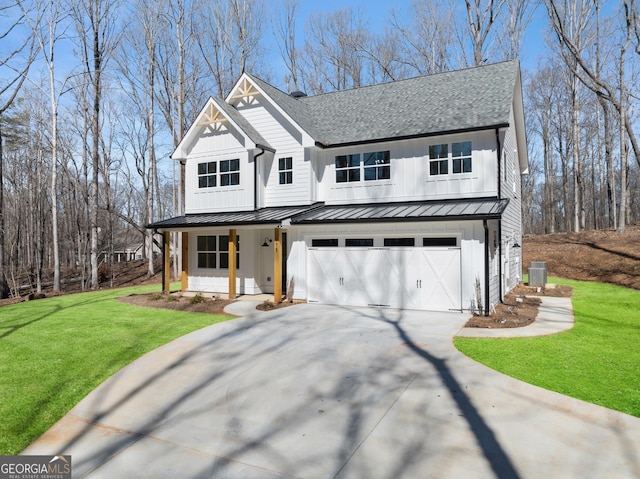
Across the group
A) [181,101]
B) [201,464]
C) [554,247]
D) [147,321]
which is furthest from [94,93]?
[554,247]

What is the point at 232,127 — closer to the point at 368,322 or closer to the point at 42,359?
the point at 368,322

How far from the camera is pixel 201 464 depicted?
426 cm

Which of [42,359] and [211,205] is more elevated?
[211,205]

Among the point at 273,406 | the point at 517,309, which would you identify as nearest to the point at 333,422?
the point at 273,406

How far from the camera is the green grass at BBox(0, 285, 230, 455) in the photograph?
546 centimetres

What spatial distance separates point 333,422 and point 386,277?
25.2 ft

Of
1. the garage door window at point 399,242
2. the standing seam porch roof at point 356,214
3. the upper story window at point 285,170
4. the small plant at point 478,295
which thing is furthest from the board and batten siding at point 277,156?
the small plant at point 478,295

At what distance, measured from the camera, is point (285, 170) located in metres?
15.4

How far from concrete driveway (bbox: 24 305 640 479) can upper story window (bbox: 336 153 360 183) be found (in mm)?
8140

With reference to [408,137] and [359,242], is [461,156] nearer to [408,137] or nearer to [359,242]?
[408,137]

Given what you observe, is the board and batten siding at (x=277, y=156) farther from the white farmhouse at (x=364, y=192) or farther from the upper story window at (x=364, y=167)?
the upper story window at (x=364, y=167)

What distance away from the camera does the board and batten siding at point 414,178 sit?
41.0 ft

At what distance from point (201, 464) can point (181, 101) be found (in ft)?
75.2

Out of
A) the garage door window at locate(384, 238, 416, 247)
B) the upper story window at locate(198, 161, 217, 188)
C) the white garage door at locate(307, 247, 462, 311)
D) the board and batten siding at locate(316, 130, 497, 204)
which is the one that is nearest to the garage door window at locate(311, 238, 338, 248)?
the white garage door at locate(307, 247, 462, 311)
